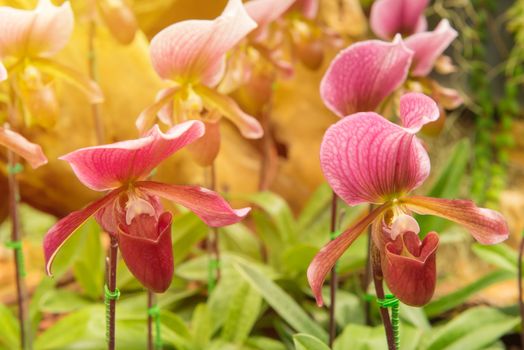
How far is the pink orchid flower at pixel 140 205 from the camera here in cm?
64

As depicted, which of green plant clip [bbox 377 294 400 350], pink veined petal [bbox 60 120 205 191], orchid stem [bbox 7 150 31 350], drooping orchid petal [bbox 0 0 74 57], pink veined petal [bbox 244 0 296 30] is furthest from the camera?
orchid stem [bbox 7 150 31 350]

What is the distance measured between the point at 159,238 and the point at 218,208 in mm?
71

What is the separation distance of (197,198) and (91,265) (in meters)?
0.77

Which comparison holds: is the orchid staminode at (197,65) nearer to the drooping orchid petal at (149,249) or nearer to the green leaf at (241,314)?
the drooping orchid petal at (149,249)

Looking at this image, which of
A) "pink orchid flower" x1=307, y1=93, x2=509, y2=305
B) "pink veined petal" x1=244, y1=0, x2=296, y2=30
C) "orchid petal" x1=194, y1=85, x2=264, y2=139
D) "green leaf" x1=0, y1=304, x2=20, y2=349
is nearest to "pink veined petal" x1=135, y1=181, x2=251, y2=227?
"pink orchid flower" x1=307, y1=93, x2=509, y2=305

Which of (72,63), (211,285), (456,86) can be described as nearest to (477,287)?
(211,285)

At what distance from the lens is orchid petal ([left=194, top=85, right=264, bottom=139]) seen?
92 centimetres

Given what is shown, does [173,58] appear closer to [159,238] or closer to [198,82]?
[198,82]

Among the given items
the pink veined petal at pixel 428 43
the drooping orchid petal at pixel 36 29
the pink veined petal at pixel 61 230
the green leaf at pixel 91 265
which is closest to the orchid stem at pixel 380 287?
the pink veined petal at pixel 61 230

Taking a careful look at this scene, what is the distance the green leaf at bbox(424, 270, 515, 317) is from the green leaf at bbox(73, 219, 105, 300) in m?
0.67

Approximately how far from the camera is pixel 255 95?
1.27 metres

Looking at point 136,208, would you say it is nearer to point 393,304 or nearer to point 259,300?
point 393,304

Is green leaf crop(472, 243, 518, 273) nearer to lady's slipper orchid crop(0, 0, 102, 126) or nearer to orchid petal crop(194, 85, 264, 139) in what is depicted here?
orchid petal crop(194, 85, 264, 139)

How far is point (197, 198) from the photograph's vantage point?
70cm
